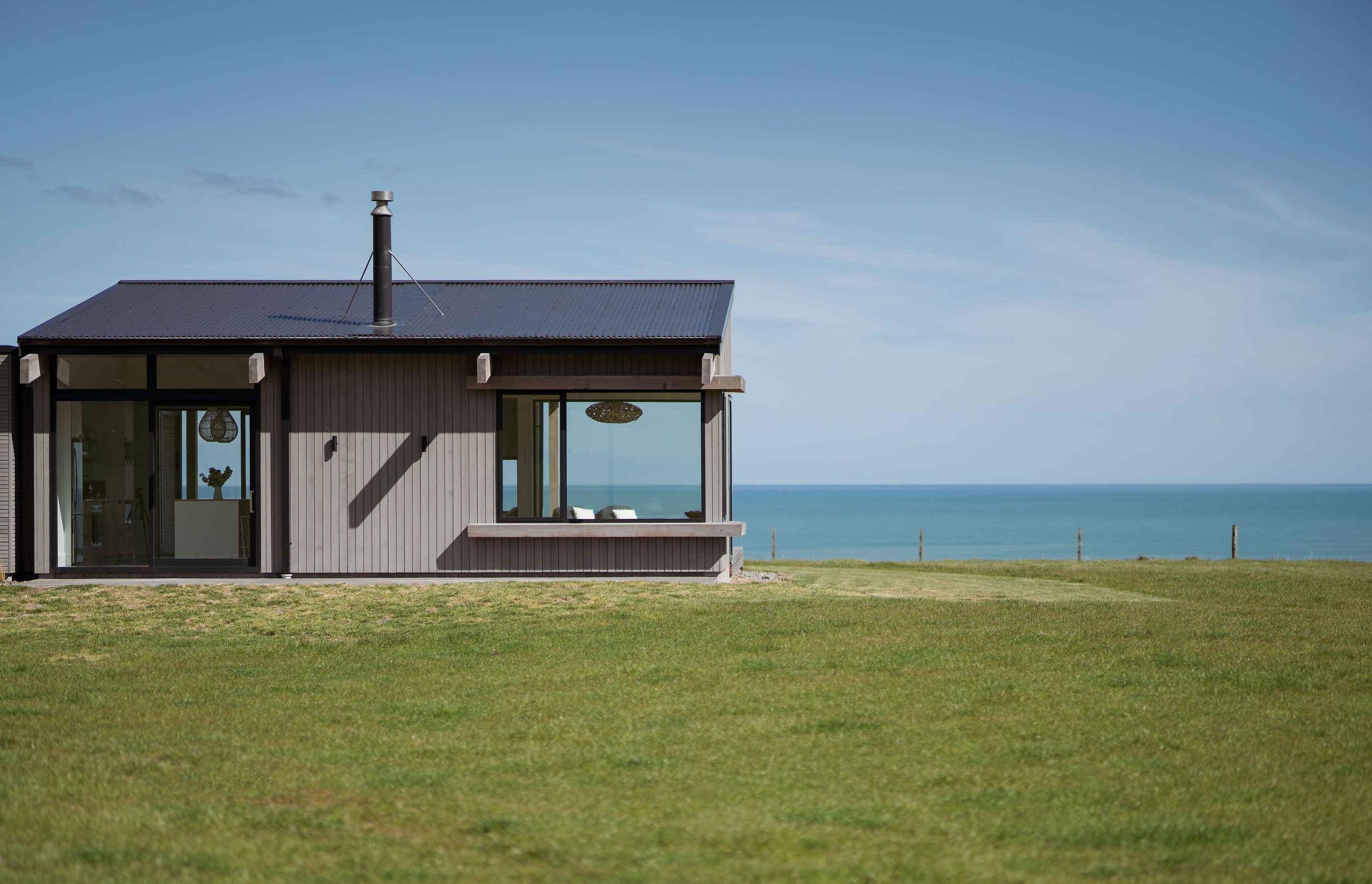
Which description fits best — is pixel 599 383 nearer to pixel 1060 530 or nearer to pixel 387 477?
pixel 387 477

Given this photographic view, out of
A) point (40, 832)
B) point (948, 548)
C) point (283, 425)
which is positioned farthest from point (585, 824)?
point (948, 548)

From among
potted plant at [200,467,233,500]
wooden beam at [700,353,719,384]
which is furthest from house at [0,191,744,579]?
potted plant at [200,467,233,500]

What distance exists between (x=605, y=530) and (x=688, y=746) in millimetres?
8069

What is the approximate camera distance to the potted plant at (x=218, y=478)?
14.5 meters

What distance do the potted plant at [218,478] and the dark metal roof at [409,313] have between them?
1700mm

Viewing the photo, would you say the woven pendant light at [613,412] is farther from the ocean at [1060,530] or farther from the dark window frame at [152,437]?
the ocean at [1060,530]

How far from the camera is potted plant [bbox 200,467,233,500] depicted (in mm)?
14477

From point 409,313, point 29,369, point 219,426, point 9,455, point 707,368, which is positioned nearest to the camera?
A: point 707,368

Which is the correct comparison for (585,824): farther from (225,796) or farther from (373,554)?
(373,554)

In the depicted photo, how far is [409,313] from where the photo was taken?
1486 cm

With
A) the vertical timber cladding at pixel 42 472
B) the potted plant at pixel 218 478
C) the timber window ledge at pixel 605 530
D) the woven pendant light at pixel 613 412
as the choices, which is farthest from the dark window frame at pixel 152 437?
the woven pendant light at pixel 613 412

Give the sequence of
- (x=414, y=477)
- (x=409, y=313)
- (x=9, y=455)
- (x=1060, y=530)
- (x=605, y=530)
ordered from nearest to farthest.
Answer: (x=605, y=530), (x=9, y=455), (x=414, y=477), (x=409, y=313), (x=1060, y=530)

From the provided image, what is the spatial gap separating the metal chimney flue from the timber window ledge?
2.75 meters

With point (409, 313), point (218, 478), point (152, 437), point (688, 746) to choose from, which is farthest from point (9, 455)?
point (688, 746)
